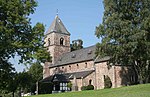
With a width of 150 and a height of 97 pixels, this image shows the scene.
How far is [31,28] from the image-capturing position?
30.4 m

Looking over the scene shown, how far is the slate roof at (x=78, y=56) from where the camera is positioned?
53.8 meters

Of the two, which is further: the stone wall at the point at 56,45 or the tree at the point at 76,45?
the tree at the point at 76,45

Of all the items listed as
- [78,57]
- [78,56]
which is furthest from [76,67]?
[78,56]

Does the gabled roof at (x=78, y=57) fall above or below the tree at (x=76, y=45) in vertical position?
below

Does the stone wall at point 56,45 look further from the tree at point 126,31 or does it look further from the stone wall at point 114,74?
the tree at point 126,31

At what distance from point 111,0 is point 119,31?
603cm

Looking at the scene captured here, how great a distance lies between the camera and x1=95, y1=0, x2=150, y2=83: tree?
34719 millimetres

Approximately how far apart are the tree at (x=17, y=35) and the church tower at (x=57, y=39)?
116ft

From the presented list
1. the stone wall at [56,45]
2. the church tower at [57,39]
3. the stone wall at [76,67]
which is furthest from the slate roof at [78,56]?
the church tower at [57,39]

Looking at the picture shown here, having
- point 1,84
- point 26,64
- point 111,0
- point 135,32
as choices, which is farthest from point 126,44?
point 1,84

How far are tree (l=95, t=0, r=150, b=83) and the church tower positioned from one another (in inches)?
1158

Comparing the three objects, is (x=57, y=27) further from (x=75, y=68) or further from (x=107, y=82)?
(x=107, y=82)

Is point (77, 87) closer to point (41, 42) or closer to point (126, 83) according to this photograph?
point (126, 83)

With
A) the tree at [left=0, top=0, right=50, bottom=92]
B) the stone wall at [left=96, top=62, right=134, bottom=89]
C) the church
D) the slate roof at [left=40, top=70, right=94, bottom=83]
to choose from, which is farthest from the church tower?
the tree at [left=0, top=0, right=50, bottom=92]
